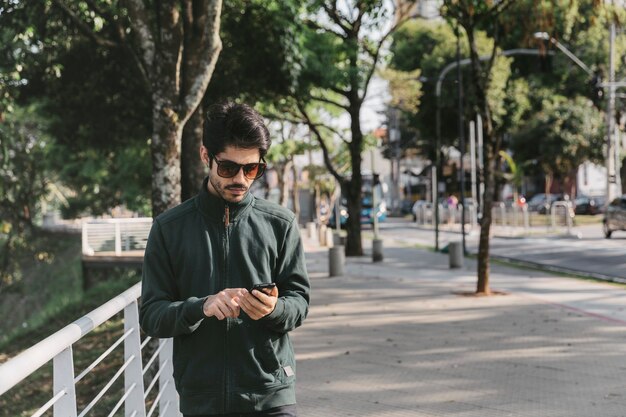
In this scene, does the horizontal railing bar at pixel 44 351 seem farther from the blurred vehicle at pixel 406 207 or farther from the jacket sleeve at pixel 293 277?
the blurred vehicle at pixel 406 207

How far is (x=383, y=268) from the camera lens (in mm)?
21172

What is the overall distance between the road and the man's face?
15.5 meters

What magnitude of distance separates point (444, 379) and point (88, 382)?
23.5ft

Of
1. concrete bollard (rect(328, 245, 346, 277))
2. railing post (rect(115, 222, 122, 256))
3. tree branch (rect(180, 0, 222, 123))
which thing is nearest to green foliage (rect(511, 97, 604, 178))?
railing post (rect(115, 222, 122, 256))

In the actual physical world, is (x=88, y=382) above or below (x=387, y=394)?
below

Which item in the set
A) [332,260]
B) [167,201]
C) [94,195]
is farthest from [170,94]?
[94,195]

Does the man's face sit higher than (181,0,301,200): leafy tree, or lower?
lower

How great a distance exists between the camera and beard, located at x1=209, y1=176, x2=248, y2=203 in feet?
9.35

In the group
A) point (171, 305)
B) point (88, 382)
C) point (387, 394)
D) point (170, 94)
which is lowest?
point (88, 382)

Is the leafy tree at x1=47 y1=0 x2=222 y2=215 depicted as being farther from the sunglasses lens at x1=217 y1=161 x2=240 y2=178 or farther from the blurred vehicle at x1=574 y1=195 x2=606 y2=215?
the blurred vehicle at x1=574 y1=195 x2=606 y2=215

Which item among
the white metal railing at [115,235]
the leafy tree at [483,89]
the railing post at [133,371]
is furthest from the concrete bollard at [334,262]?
the railing post at [133,371]

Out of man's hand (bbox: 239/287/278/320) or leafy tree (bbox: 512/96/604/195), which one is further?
leafy tree (bbox: 512/96/604/195)

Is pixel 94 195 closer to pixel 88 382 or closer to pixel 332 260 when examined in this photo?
pixel 332 260

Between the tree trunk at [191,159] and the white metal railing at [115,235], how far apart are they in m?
15.6
